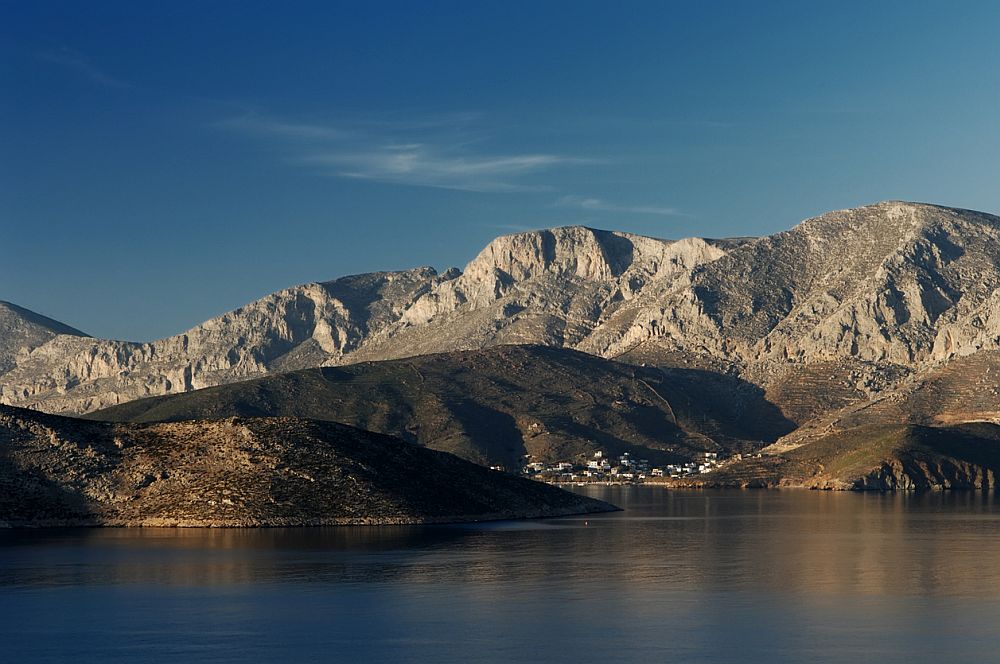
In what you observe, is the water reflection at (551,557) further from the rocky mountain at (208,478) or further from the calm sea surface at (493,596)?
the rocky mountain at (208,478)

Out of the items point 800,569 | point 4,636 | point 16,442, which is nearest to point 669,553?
point 800,569

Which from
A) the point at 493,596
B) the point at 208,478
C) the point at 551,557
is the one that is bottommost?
the point at 493,596

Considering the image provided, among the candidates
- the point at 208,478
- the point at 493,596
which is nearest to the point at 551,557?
the point at 493,596

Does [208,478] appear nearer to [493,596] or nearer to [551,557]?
[551,557]

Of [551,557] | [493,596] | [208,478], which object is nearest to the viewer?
[493,596]

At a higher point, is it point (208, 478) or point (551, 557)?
point (208, 478)

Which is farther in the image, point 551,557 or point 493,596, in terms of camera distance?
point 551,557
